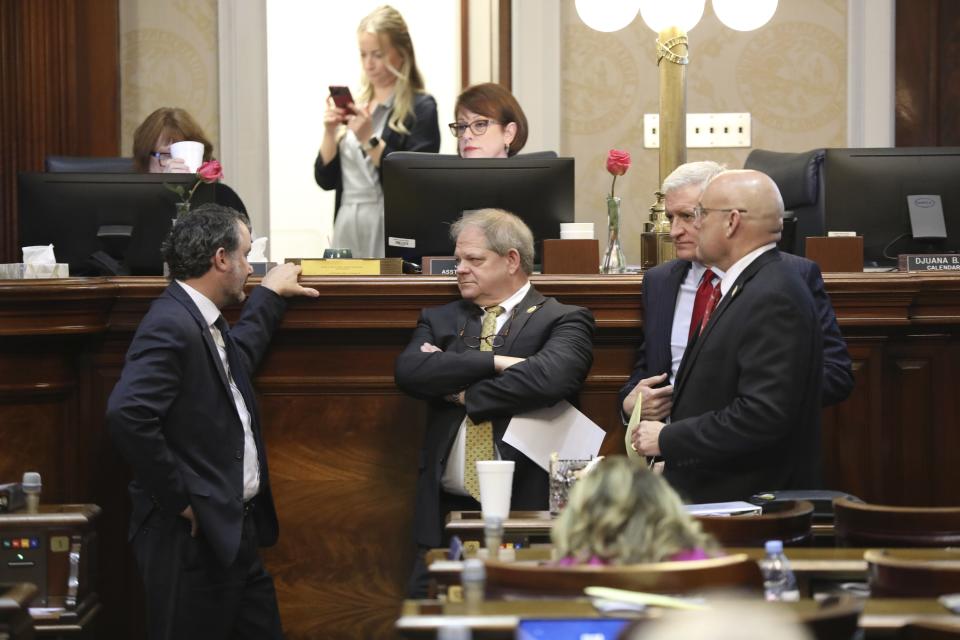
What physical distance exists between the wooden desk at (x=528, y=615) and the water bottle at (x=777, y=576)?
219 millimetres

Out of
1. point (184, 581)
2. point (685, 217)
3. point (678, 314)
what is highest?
point (685, 217)

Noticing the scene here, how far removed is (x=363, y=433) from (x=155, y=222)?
998mm

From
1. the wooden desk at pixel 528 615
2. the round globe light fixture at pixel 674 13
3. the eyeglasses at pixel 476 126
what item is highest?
the round globe light fixture at pixel 674 13

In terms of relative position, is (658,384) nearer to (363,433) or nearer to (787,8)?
(363,433)

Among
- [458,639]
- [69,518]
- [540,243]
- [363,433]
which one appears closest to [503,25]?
[540,243]

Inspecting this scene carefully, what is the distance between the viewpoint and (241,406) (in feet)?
11.4

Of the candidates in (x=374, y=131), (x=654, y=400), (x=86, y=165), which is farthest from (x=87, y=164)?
(x=654, y=400)

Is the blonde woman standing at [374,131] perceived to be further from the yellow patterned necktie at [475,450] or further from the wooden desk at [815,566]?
the wooden desk at [815,566]

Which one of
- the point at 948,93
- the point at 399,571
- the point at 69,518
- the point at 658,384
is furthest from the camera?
the point at 948,93

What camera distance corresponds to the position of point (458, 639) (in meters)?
1.84

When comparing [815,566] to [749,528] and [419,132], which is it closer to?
[749,528]

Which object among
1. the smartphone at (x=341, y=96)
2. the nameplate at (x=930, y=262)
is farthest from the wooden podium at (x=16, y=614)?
the smartphone at (x=341, y=96)

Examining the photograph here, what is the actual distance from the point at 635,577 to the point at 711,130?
4.75 metres

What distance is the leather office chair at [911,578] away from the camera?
2.13 m
